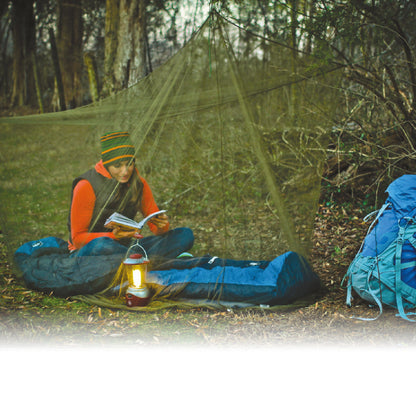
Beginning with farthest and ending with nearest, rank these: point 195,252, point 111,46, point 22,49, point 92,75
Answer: point 22,49, point 92,75, point 111,46, point 195,252

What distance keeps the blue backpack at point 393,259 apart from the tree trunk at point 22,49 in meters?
12.0

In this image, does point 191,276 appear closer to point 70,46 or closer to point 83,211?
point 83,211

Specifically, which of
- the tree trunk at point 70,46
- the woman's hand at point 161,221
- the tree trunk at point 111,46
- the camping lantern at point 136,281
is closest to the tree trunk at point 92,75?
the tree trunk at point 111,46

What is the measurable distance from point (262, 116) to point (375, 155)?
1474mm

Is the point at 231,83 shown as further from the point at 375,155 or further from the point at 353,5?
the point at 375,155

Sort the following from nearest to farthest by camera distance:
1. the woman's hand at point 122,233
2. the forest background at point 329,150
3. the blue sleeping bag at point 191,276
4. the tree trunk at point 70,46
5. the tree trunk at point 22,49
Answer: the forest background at point 329,150 < the blue sleeping bag at point 191,276 < the woman's hand at point 122,233 < the tree trunk at point 70,46 < the tree trunk at point 22,49

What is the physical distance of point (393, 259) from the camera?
2445mm

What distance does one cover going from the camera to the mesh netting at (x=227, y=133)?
2648mm

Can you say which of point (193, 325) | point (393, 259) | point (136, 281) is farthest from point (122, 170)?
point (393, 259)

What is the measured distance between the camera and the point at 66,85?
839cm

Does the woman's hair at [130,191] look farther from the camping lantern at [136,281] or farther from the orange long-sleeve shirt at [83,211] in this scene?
the camping lantern at [136,281]

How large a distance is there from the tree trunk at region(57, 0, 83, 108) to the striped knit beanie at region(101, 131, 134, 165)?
568cm

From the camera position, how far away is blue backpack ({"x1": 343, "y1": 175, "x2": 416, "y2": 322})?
7.88 ft

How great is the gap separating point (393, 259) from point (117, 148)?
6.68ft
